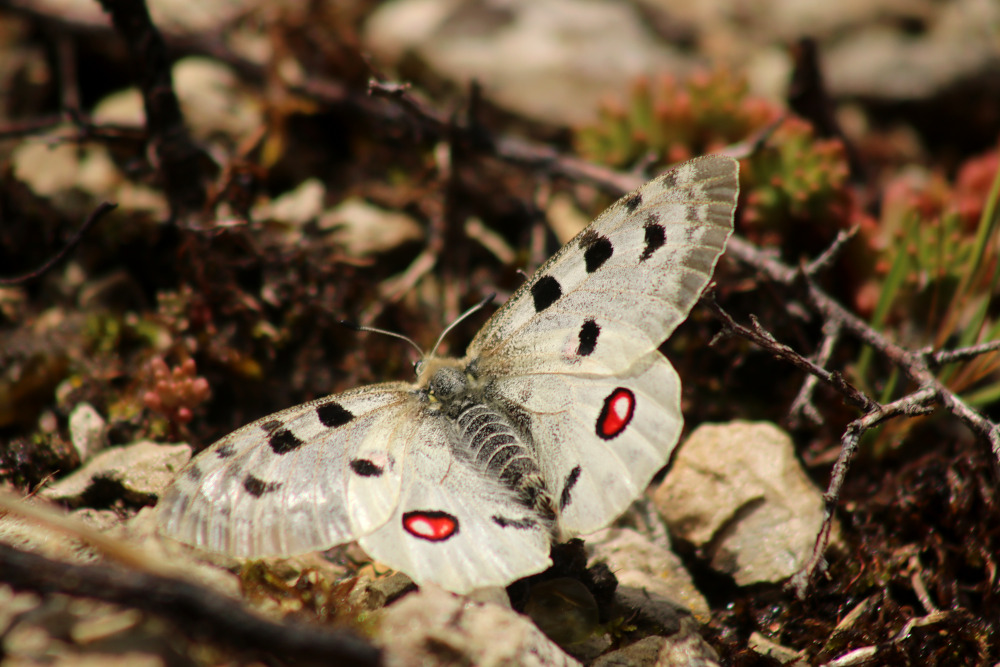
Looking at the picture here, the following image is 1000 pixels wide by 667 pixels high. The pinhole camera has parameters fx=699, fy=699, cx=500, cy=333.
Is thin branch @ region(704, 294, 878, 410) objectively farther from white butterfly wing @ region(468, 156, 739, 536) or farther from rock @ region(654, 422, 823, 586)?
rock @ region(654, 422, 823, 586)

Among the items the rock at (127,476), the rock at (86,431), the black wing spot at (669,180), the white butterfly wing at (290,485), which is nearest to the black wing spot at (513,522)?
the white butterfly wing at (290,485)

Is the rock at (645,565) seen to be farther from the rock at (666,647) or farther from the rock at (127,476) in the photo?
the rock at (127,476)

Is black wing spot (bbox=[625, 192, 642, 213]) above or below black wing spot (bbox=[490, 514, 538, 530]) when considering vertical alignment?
above

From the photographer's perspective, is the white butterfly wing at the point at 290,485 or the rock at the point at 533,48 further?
the rock at the point at 533,48

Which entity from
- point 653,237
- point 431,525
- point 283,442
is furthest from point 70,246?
point 653,237

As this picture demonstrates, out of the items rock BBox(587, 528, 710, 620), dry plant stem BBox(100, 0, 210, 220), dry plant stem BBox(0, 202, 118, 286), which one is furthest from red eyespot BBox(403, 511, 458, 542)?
dry plant stem BBox(100, 0, 210, 220)

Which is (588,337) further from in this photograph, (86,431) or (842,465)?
A: (86,431)

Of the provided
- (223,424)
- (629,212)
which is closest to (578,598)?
(629,212)
